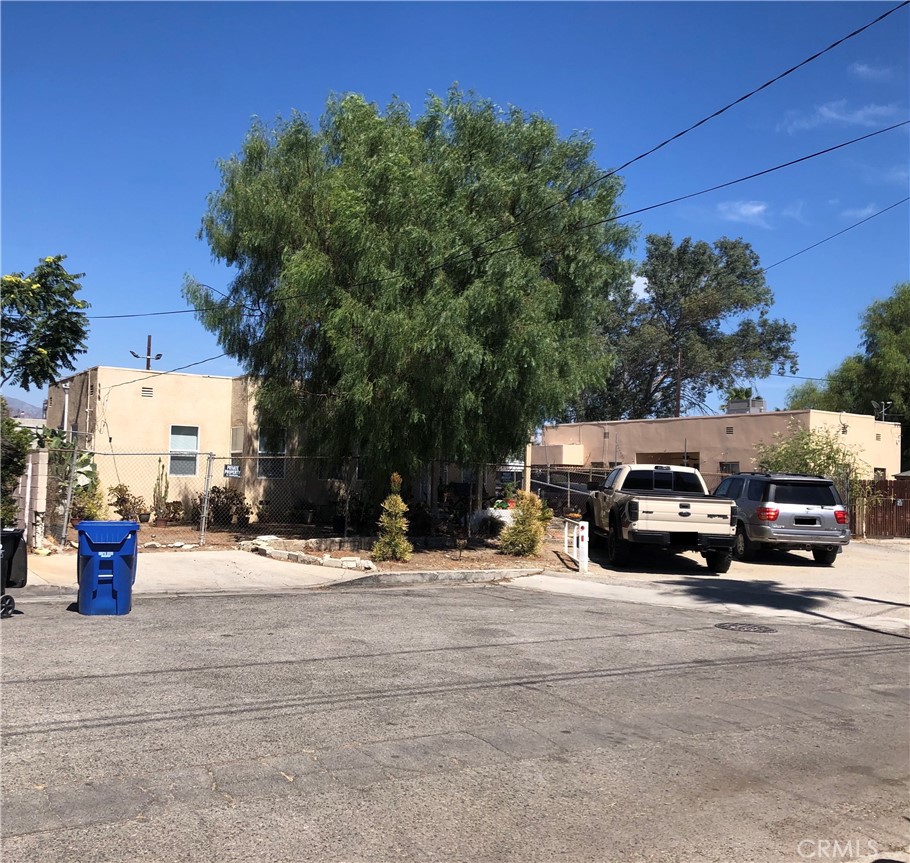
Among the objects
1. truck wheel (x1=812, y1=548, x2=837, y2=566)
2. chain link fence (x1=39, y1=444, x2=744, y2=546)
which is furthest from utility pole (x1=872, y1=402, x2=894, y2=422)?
truck wheel (x1=812, y1=548, x2=837, y2=566)

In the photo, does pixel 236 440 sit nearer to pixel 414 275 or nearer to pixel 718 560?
pixel 414 275

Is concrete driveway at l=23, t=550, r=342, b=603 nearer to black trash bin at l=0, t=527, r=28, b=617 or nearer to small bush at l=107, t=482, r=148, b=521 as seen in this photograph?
black trash bin at l=0, t=527, r=28, b=617

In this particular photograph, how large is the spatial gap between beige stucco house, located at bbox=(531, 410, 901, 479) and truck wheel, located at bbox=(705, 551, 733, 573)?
1361 centimetres

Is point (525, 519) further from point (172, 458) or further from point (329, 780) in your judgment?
point (329, 780)

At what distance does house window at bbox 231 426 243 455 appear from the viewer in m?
23.8

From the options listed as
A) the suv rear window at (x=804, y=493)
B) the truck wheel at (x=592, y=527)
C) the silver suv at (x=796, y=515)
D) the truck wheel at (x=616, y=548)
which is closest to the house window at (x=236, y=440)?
the truck wheel at (x=592, y=527)

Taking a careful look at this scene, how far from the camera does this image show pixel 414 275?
1733cm

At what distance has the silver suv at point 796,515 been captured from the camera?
58.5 ft

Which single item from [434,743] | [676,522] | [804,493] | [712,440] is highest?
[712,440]

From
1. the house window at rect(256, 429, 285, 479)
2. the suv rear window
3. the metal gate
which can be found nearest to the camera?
the suv rear window

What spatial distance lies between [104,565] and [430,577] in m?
6.27

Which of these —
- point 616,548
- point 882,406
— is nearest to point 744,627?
point 616,548

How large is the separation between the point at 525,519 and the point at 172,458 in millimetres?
10111

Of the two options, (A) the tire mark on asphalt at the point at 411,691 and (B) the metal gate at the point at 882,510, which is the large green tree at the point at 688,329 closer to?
(B) the metal gate at the point at 882,510
